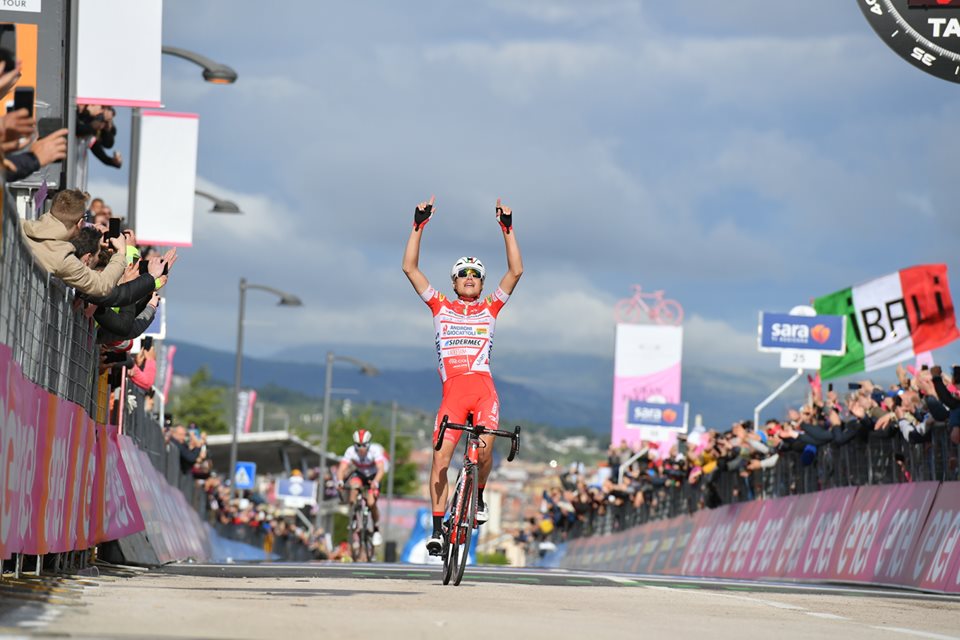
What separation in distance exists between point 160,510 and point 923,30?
9846mm

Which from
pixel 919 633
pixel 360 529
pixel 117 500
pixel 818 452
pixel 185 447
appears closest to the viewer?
pixel 919 633

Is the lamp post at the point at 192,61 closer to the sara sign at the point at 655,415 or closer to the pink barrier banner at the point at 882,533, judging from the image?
the pink barrier banner at the point at 882,533

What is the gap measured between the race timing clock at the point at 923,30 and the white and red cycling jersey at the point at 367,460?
38.8 feet

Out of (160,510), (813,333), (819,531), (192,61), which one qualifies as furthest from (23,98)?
(813,333)

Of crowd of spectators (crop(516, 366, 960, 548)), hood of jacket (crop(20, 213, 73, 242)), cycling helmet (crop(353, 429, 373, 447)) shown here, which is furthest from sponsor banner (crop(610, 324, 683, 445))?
hood of jacket (crop(20, 213, 73, 242))

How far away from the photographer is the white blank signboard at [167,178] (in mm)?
26984

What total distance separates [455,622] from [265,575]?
19.7ft

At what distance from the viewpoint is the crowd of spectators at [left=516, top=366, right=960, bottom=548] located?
18656 mm

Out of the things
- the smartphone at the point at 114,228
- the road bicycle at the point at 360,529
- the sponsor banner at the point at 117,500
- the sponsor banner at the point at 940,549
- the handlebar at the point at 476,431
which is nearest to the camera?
the handlebar at the point at 476,431

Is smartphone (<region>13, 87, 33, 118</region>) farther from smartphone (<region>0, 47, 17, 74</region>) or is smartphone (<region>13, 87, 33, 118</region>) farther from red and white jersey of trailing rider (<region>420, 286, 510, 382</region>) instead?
red and white jersey of trailing rider (<region>420, 286, 510, 382</region>)

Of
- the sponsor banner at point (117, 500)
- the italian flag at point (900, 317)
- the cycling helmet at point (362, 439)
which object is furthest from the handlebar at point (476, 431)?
the italian flag at point (900, 317)

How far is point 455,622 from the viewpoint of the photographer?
8.46 metres

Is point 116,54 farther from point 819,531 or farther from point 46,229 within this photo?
point 819,531

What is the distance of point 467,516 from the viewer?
1309cm
